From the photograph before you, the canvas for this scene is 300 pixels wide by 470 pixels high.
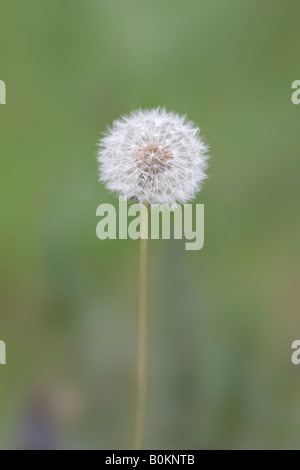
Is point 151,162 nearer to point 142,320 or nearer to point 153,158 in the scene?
point 153,158

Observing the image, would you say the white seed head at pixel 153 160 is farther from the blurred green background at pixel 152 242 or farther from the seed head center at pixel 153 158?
the blurred green background at pixel 152 242

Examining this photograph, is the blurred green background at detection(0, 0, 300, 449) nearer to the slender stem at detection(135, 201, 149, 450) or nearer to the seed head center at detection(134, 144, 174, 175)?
the slender stem at detection(135, 201, 149, 450)

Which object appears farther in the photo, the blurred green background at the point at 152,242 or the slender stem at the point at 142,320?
the blurred green background at the point at 152,242

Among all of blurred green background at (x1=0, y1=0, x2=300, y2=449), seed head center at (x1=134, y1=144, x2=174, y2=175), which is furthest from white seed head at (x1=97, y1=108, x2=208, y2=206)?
blurred green background at (x1=0, y1=0, x2=300, y2=449)

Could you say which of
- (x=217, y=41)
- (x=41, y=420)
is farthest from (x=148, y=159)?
(x=217, y=41)

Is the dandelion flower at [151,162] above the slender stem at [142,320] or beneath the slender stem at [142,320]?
above

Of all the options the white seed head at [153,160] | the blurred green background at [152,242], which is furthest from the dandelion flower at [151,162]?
the blurred green background at [152,242]
